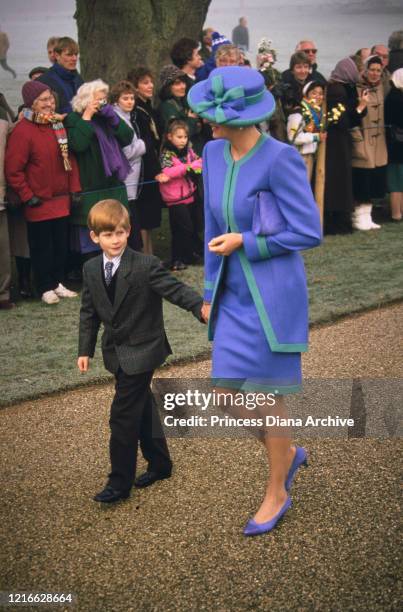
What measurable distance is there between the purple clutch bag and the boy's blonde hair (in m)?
0.62

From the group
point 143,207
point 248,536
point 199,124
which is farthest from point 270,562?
point 199,124

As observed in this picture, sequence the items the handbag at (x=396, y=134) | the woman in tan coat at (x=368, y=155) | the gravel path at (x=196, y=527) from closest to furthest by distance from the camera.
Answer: the gravel path at (x=196, y=527) → the woman in tan coat at (x=368, y=155) → the handbag at (x=396, y=134)

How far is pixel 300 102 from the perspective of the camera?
9.58 metres

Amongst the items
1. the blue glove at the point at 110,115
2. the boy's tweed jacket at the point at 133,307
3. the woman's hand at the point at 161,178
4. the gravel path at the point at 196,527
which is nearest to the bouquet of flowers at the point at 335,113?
the woman's hand at the point at 161,178

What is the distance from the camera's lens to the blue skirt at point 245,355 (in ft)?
12.3

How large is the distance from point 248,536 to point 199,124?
5981mm

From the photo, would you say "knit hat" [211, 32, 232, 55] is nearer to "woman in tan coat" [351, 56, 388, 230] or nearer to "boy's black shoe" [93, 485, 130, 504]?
"woman in tan coat" [351, 56, 388, 230]

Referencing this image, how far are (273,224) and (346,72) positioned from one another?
677 cm

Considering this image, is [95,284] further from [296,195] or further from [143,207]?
[143,207]

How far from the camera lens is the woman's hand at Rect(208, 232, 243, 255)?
3.67 metres

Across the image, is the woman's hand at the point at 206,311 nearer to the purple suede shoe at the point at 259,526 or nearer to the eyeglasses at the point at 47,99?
the purple suede shoe at the point at 259,526

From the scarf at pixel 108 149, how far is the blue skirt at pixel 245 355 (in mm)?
4170

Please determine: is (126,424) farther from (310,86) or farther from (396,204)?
(396,204)

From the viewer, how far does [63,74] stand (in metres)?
8.52
